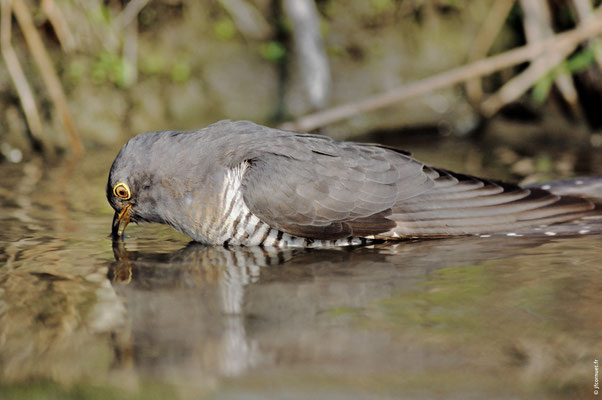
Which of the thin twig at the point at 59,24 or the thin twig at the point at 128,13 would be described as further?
the thin twig at the point at 128,13

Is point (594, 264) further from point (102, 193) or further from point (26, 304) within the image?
point (102, 193)

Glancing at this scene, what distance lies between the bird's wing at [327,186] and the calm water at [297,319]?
0.18 m

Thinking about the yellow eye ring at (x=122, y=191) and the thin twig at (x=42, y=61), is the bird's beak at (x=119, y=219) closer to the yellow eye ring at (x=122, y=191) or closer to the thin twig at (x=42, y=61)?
the yellow eye ring at (x=122, y=191)

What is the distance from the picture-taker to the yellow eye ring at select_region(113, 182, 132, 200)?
3.82 meters

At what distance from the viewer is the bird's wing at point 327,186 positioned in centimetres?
363

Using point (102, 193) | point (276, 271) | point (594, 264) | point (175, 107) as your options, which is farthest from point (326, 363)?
point (175, 107)

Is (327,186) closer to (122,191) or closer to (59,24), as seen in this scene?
(122,191)

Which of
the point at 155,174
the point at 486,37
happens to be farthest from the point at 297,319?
the point at 486,37

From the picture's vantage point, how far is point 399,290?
10.5 feet

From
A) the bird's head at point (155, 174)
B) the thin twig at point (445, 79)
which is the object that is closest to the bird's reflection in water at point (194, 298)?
the bird's head at point (155, 174)

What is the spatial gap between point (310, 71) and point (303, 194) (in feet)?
13.6

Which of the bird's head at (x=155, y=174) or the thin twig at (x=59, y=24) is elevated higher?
the thin twig at (x=59, y=24)

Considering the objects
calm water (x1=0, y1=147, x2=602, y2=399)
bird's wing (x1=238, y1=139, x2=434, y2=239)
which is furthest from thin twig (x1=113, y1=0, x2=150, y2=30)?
bird's wing (x1=238, y1=139, x2=434, y2=239)

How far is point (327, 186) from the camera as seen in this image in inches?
148
